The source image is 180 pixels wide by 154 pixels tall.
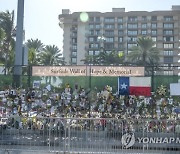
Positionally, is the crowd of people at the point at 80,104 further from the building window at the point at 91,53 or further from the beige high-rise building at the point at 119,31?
the building window at the point at 91,53

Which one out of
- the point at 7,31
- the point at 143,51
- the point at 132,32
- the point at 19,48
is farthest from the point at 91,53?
the point at 19,48

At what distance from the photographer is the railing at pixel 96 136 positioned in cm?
1055

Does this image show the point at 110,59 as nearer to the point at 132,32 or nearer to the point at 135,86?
the point at 132,32

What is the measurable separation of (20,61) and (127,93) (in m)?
6.21

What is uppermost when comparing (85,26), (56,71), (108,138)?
(85,26)

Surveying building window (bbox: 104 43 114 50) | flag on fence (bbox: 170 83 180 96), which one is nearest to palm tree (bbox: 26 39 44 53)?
building window (bbox: 104 43 114 50)

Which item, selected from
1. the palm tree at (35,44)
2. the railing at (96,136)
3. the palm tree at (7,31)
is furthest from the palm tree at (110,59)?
the railing at (96,136)

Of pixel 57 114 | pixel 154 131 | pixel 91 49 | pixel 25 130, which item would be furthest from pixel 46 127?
pixel 91 49

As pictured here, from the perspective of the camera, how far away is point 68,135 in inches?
416

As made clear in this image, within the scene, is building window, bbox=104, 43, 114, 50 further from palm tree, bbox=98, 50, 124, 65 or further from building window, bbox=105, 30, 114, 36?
palm tree, bbox=98, 50, 124, 65

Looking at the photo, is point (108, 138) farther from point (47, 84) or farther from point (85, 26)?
point (85, 26)

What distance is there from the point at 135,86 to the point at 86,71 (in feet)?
8.30

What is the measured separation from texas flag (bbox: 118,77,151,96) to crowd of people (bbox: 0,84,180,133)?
98 centimetres

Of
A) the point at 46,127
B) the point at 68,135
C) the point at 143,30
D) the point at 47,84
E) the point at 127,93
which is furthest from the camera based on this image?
the point at 143,30
